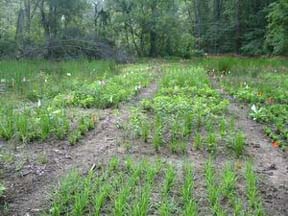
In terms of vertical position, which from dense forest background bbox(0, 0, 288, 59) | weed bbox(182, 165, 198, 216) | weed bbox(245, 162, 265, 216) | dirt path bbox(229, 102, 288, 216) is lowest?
dirt path bbox(229, 102, 288, 216)

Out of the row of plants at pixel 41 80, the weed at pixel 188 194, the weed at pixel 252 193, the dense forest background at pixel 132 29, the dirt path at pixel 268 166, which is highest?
the dense forest background at pixel 132 29

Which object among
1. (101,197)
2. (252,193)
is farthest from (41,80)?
(252,193)

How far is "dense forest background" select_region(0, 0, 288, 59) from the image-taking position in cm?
1886

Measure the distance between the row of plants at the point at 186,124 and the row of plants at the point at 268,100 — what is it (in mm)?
542

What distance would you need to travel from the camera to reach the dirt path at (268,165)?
3621 millimetres

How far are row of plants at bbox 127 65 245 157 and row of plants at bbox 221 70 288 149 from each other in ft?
1.78

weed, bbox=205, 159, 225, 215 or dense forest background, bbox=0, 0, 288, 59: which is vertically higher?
dense forest background, bbox=0, 0, 288, 59

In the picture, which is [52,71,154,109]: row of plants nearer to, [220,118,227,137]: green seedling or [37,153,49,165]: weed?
[220,118,227,137]: green seedling

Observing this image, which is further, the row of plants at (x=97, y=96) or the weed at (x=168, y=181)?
the row of plants at (x=97, y=96)

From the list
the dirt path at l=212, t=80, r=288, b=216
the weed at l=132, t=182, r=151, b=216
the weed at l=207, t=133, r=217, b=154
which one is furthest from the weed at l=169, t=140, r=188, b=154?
the weed at l=132, t=182, r=151, b=216

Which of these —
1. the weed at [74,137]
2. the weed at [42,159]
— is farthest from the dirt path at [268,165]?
the weed at [42,159]

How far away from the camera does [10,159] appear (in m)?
4.49

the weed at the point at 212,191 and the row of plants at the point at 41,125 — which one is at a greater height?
the row of plants at the point at 41,125

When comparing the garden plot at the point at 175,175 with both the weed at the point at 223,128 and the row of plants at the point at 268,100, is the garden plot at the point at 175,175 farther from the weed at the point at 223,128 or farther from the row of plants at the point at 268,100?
the row of plants at the point at 268,100
